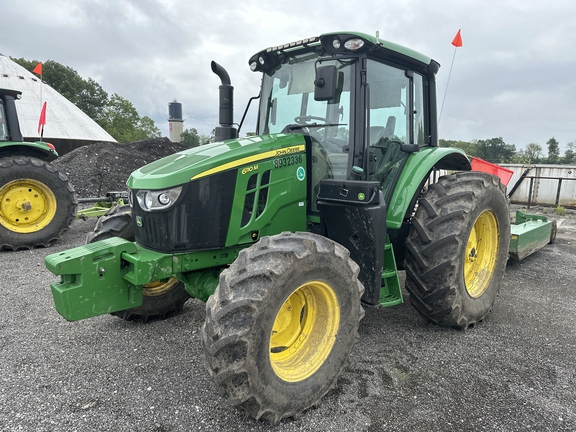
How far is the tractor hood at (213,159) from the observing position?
272cm

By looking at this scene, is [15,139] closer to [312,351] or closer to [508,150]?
[312,351]

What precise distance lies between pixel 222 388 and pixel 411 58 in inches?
121

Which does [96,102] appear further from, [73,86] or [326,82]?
[326,82]

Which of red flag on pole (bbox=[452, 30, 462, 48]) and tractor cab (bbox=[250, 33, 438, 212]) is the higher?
red flag on pole (bbox=[452, 30, 462, 48])

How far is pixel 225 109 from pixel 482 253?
9.53ft

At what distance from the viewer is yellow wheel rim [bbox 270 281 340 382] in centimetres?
264

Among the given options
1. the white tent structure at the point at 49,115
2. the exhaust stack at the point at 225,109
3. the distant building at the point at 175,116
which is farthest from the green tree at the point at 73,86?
the exhaust stack at the point at 225,109

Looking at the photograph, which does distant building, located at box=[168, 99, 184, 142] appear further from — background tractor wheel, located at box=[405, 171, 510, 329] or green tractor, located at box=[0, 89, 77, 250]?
Result: background tractor wheel, located at box=[405, 171, 510, 329]

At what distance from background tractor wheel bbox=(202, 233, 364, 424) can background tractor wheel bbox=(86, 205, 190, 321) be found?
144 cm

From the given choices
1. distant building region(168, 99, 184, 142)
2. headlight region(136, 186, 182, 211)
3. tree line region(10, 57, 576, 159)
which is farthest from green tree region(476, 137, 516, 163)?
headlight region(136, 186, 182, 211)

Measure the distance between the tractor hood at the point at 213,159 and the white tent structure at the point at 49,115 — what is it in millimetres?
30979

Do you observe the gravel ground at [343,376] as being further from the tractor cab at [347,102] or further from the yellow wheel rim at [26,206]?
the yellow wheel rim at [26,206]

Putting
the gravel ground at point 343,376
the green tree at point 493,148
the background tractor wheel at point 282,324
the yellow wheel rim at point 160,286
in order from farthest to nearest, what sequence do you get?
the green tree at point 493,148
the yellow wheel rim at point 160,286
the gravel ground at point 343,376
the background tractor wheel at point 282,324

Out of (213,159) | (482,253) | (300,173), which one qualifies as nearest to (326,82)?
(300,173)
